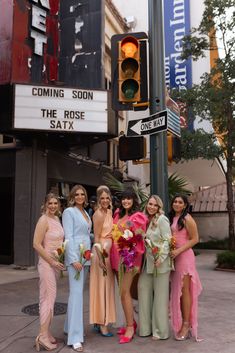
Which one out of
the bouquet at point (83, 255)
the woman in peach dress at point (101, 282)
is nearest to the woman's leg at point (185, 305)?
the woman in peach dress at point (101, 282)

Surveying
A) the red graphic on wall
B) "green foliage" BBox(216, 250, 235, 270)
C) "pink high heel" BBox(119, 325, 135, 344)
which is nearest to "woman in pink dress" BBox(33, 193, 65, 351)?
"pink high heel" BBox(119, 325, 135, 344)

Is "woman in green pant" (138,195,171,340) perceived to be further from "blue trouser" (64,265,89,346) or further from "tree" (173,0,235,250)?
"tree" (173,0,235,250)

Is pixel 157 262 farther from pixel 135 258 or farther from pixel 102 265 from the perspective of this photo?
pixel 102 265

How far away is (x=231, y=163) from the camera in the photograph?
58.5 feet

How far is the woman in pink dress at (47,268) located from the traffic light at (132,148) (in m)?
1.91

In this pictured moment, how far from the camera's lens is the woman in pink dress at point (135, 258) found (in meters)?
5.47

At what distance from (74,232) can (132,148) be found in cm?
208

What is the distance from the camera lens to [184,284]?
5.55m

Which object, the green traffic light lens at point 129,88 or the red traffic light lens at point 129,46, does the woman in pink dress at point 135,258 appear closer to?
the green traffic light lens at point 129,88

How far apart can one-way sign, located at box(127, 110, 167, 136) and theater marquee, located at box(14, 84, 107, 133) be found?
15.5 ft

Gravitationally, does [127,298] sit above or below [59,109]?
below

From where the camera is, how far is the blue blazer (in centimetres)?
530

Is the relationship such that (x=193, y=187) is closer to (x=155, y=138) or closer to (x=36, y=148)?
(x=36, y=148)

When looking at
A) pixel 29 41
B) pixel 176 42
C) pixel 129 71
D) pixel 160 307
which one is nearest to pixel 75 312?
pixel 160 307
